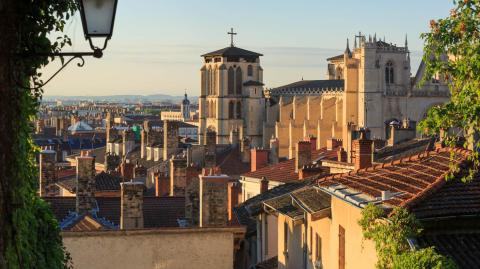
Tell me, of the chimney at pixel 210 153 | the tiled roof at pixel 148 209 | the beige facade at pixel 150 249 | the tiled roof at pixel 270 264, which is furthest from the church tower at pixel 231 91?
the beige facade at pixel 150 249

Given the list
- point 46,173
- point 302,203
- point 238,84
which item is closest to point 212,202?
point 302,203

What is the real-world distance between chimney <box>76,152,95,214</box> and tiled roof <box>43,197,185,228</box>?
498 mm

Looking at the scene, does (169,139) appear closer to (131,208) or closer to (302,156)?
(302,156)

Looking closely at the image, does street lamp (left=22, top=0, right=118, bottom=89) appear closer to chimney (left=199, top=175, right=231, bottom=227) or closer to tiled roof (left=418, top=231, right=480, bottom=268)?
tiled roof (left=418, top=231, right=480, bottom=268)

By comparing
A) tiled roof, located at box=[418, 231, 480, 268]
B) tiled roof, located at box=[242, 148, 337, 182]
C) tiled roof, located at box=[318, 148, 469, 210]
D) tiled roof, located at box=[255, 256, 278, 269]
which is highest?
tiled roof, located at box=[318, 148, 469, 210]

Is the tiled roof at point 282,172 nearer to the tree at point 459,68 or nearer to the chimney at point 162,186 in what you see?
the chimney at point 162,186

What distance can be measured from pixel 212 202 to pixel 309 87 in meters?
100

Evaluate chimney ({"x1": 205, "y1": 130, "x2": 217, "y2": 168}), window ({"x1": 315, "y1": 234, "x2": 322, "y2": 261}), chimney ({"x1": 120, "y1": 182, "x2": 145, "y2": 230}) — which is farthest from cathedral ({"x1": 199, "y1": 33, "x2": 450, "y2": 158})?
window ({"x1": 315, "y1": 234, "x2": 322, "y2": 261})

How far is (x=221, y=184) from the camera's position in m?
20.4

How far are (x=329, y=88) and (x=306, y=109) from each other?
25.6ft

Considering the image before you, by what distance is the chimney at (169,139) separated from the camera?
189ft

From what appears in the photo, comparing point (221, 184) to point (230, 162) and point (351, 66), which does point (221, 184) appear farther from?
point (351, 66)

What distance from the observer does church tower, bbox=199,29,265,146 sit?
119562 millimetres

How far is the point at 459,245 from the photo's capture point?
1128 cm
